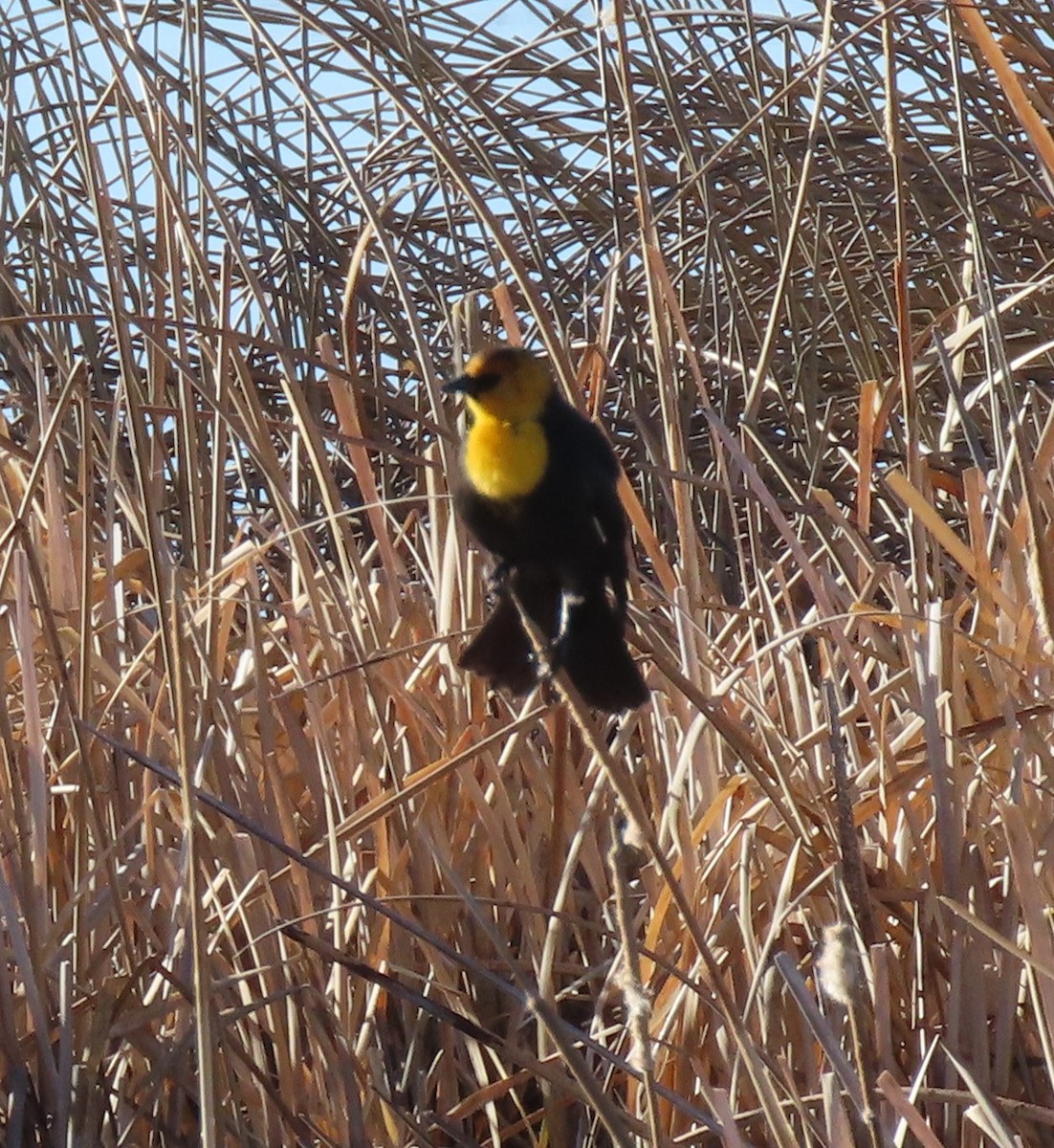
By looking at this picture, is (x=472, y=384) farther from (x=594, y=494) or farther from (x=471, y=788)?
(x=471, y=788)

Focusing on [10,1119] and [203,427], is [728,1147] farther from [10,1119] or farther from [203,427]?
[203,427]

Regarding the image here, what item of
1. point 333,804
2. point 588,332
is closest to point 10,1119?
point 333,804

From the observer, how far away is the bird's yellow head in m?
1.44

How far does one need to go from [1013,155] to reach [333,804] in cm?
154

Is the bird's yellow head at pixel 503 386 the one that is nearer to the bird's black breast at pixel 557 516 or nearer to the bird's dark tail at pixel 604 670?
the bird's black breast at pixel 557 516

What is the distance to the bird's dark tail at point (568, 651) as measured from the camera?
1306 millimetres

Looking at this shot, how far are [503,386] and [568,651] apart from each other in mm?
281

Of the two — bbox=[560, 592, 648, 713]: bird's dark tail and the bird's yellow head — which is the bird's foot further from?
the bird's yellow head

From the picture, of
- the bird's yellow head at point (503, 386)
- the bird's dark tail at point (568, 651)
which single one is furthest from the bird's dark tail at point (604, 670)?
the bird's yellow head at point (503, 386)

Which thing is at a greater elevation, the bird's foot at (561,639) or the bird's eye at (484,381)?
the bird's eye at (484,381)

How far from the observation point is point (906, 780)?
1496mm

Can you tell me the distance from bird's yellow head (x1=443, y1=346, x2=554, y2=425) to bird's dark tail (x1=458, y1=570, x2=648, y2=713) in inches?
6.0

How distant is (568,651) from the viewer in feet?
4.33

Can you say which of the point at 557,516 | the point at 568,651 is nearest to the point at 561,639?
the point at 568,651
